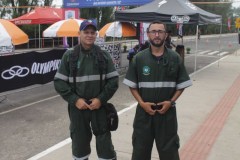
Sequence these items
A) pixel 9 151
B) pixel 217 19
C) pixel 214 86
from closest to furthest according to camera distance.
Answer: pixel 9 151 → pixel 214 86 → pixel 217 19

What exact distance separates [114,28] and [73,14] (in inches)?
185

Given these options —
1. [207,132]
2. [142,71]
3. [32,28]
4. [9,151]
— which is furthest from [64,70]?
[32,28]

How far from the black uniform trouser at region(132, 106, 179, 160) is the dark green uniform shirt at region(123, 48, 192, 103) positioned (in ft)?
0.64

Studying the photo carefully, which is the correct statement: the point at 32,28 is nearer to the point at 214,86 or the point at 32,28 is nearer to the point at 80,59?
the point at 214,86

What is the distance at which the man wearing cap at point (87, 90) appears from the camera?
4.07 metres

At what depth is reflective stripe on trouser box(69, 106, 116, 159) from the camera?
4.16m

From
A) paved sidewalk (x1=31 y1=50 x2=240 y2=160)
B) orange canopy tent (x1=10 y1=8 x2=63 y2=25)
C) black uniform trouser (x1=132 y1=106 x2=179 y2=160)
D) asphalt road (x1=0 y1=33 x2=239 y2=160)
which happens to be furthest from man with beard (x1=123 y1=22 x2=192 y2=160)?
orange canopy tent (x1=10 y1=8 x2=63 y2=25)

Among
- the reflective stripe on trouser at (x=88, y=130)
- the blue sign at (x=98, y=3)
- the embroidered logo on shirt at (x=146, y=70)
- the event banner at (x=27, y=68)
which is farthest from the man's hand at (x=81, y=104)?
the blue sign at (x=98, y=3)

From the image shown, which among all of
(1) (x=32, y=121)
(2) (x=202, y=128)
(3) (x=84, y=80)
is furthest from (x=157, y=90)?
(1) (x=32, y=121)

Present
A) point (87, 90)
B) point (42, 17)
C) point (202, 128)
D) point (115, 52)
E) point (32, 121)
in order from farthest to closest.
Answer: point (42, 17) → point (115, 52) → point (32, 121) → point (202, 128) → point (87, 90)

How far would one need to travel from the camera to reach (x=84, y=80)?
4062 millimetres

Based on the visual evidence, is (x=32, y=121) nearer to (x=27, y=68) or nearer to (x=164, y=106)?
(x=27, y=68)

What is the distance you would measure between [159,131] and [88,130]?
85 centimetres

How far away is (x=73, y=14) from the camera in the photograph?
64.7 ft
